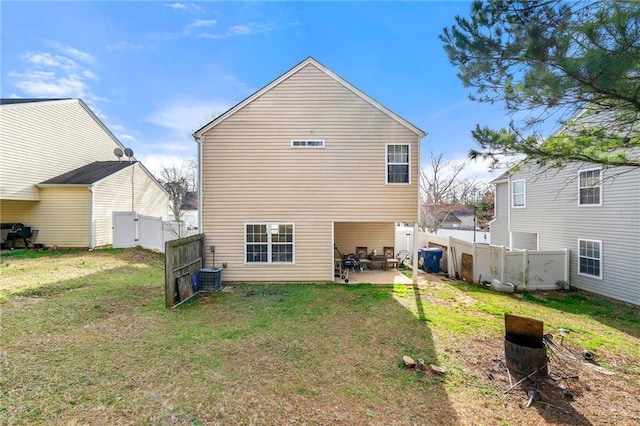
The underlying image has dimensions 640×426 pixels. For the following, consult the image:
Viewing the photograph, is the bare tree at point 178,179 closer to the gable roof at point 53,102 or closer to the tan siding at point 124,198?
the gable roof at point 53,102

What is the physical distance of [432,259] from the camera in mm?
11766

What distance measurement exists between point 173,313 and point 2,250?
46.0 feet

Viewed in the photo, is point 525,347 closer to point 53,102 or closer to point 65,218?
point 65,218

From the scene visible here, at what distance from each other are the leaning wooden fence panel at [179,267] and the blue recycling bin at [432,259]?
9.47 metres

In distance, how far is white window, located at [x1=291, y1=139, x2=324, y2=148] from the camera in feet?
31.1

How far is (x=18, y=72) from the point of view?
13.5 m

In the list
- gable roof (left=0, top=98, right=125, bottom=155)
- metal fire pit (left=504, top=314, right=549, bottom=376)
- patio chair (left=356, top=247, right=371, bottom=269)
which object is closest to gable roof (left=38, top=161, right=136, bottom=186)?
gable roof (left=0, top=98, right=125, bottom=155)

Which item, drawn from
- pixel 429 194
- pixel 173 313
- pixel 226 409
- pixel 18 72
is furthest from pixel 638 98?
pixel 18 72

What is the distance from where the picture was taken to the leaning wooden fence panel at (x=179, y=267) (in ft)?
22.5

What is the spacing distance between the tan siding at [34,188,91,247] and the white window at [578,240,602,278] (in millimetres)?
22722

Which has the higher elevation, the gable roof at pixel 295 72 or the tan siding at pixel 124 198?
the gable roof at pixel 295 72

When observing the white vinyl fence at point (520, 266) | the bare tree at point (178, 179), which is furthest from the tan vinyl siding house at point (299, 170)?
the bare tree at point (178, 179)

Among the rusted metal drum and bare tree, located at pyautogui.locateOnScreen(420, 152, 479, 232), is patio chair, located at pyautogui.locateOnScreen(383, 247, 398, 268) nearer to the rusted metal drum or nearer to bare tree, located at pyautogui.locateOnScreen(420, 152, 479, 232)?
the rusted metal drum

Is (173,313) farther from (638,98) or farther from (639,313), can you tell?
(639,313)
